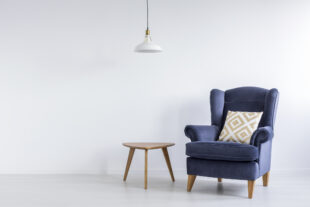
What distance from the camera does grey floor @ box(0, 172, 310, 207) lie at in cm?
307

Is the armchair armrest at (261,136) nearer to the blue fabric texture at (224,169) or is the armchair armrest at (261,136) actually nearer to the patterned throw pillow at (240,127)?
the blue fabric texture at (224,169)

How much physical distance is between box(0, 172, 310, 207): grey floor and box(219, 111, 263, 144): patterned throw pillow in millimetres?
491

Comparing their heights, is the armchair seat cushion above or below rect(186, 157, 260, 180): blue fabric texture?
above

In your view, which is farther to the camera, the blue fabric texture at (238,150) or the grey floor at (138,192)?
the blue fabric texture at (238,150)

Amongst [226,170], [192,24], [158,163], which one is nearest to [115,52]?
[192,24]

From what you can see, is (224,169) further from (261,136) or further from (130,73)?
(130,73)

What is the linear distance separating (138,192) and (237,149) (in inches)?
39.2

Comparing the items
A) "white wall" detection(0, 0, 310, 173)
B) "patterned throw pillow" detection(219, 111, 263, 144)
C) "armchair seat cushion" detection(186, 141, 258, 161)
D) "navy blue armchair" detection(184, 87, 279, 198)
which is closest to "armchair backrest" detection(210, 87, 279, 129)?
"navy blue armchair" detection(184, 87, 279, 198)

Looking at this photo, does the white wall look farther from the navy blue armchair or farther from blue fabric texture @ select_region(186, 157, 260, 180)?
blue fabric texture @ select_region(186, 157, 260, 180)

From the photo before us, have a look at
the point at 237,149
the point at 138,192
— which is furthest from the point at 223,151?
the point at 138,192

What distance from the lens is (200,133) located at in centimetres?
365

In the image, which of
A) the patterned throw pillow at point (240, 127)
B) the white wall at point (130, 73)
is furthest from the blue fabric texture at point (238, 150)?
the white wall at point (130, 73)

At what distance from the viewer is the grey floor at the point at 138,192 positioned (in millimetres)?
3069

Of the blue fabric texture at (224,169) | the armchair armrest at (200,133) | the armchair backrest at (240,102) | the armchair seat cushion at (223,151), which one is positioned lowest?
the blue fabric texture at (224,169)
